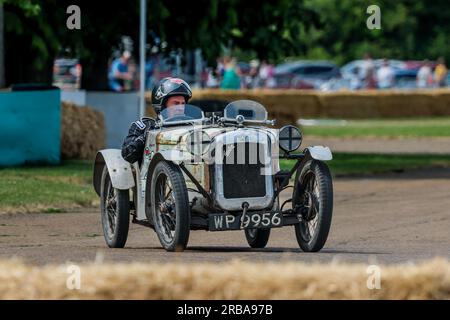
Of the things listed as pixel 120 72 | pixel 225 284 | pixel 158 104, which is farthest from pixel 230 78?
pixel 225 284

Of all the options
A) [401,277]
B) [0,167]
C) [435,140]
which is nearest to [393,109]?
[435,140]

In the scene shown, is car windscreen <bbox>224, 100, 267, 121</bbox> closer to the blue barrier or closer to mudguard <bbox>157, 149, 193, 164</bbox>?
mudguard <bbox>157, 149, 193, 164</bbox>

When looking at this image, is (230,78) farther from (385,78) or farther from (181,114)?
(181,114)

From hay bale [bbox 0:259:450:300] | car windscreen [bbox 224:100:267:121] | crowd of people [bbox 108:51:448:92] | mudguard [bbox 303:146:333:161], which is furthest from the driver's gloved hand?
crowd of people [bbox 108:51:448:92]

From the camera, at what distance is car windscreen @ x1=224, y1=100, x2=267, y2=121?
36.8ft

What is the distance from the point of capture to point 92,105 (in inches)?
971

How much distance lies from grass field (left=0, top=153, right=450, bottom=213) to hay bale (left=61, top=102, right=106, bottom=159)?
0.76 metres

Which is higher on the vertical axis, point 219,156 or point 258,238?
point 219,156

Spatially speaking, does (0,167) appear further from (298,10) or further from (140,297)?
(140,297)

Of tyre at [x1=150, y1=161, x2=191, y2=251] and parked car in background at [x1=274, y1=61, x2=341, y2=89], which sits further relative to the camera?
parked car in background at [x1=274, y1=61, x2=341, y2=89]

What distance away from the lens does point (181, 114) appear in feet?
38.0

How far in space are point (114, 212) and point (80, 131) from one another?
10.1 m

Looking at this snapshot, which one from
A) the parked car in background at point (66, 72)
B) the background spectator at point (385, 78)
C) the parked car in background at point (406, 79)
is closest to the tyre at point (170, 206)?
the parked car in background at point (66, 72)

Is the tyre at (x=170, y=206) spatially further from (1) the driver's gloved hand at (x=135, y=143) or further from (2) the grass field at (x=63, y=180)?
(2) the grass field at (x=63, y=180)
